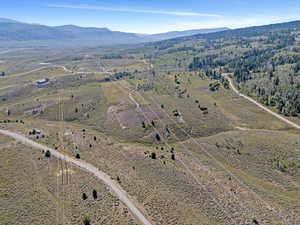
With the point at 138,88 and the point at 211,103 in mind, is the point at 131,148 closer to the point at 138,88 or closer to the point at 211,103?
the point at 211,103

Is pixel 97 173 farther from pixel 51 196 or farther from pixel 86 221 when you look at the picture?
pixel 86 221

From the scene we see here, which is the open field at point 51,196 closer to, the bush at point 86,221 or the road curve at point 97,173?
the bush at point 86,221

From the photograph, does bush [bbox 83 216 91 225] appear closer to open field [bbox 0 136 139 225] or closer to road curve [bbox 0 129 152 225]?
open field [bbox 0 136 139 225]

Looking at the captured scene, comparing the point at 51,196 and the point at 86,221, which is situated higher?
the point at 86,221

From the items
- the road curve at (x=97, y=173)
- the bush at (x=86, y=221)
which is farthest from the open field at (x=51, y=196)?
the road curve at (x=97, y=173)

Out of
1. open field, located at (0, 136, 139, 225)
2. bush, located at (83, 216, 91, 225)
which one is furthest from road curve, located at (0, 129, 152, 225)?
bush, located at (83, 216, 91, 225)

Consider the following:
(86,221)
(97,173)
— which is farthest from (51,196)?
(86,221)

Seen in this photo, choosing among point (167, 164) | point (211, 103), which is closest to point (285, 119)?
point (211, 103)

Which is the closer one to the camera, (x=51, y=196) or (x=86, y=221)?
(x=86, y=221)

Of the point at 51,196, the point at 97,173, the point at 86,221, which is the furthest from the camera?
the point at 97,173
